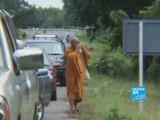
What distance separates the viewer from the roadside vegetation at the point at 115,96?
1299 cm

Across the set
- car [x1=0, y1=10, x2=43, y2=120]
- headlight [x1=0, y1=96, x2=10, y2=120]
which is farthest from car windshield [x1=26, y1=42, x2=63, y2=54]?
headlight [x1=0, y1=96, x2=10, y2=120]

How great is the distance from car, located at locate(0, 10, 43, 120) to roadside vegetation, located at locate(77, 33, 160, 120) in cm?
575

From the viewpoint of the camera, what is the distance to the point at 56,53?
24.1 m

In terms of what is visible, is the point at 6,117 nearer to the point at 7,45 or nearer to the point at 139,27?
the point at 7,45

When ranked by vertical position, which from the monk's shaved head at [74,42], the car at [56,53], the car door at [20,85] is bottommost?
the car at [56,53]

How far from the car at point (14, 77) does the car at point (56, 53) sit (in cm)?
1624

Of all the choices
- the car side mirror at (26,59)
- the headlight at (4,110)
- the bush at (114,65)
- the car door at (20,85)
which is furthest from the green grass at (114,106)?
the headlight at (4,110)

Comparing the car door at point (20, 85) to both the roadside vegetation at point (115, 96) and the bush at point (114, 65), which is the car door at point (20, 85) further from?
the bush at point (114, 65)

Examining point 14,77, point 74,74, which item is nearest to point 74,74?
point 74,74

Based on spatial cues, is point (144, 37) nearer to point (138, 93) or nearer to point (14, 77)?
point (138, 93)

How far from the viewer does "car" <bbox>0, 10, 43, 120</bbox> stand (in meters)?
5.30

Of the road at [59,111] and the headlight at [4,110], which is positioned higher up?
the headlight at [4,110]

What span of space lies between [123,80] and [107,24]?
208 inches

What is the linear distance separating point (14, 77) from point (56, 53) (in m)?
18.2
